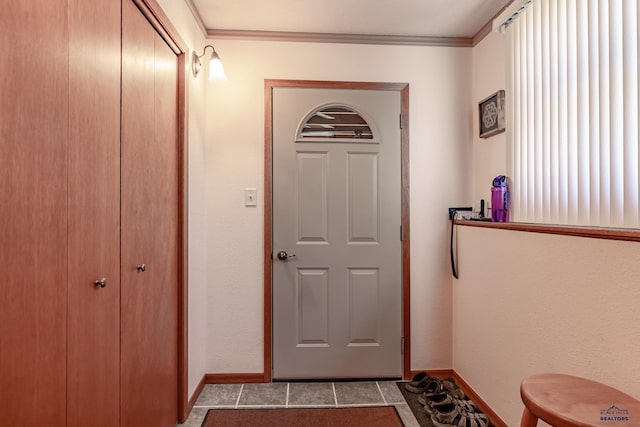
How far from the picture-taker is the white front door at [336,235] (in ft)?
8.41

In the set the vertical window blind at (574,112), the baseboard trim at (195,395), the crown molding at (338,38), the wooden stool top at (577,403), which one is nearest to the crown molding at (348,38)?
the crown molding at (338,38)

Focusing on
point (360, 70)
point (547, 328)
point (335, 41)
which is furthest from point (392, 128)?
point (547, 328)

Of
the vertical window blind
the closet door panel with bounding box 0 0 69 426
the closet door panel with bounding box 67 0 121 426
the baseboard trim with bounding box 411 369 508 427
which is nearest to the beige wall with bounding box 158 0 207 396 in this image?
the closet door panel with bounding box 67 0 121 426

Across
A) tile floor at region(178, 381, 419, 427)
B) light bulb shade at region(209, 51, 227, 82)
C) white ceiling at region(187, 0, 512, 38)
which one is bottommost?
tile floor at region(178, 381, 419, 427)

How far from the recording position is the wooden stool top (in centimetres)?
102

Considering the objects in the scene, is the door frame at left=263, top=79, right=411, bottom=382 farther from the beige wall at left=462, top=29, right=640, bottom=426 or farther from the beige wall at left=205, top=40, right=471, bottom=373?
the beige wall at left=462, top=29, right=640, bottom=426

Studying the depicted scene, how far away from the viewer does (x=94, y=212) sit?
124 cm

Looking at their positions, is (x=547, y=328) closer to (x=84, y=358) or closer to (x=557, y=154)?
(x=557, y=154)

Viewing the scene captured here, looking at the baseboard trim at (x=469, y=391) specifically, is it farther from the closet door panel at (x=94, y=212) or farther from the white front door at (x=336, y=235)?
the closet door panel at (x=94, y=212)

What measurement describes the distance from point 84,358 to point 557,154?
2.06 meters

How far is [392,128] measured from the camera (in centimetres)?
Answer: 261

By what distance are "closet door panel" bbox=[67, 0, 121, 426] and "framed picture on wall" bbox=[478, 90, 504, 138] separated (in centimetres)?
204

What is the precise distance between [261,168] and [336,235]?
Result: 0.69m

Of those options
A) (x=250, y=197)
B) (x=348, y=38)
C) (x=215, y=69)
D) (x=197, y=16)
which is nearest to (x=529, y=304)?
(x=250, y=197)
